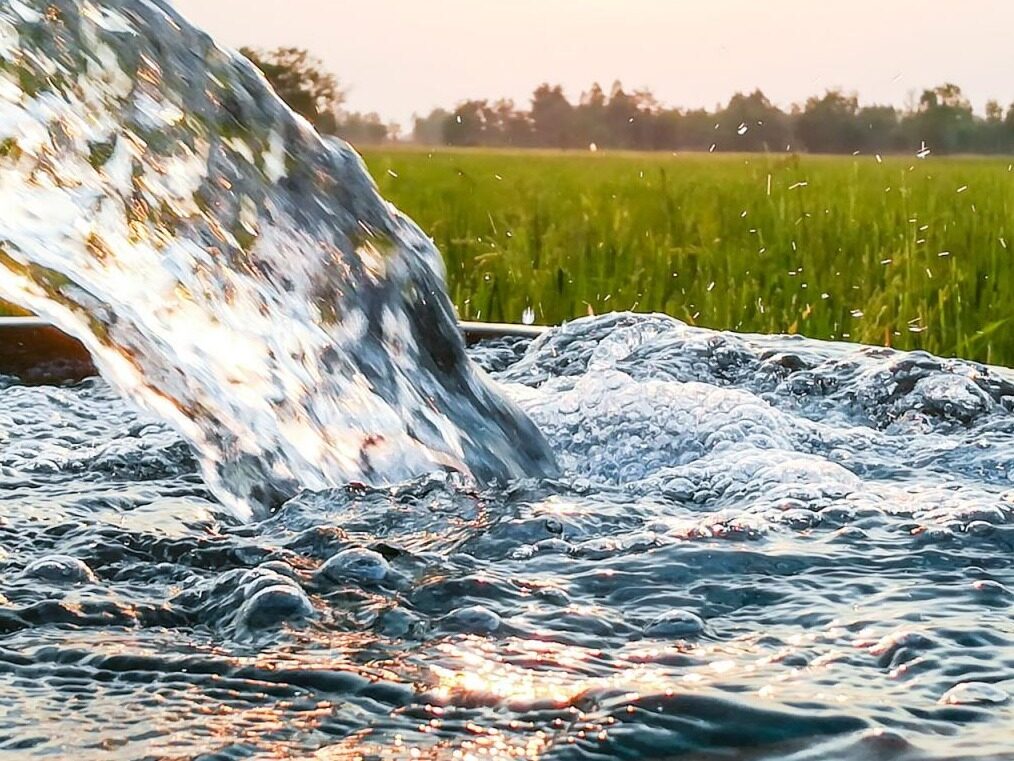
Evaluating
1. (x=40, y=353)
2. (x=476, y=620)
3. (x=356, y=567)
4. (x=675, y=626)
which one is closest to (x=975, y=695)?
(x=675, y=626)

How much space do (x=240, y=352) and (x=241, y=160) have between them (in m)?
0.36

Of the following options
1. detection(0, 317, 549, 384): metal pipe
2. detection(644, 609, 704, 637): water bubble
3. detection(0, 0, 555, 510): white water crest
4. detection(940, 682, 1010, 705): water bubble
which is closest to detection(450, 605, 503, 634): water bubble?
detection(644, 609, 704, 637): water bubble

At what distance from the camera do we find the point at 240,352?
6.66 ft

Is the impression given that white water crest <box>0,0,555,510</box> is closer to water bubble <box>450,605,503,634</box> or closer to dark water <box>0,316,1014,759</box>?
dark water <box>0,316,1014,759</box>

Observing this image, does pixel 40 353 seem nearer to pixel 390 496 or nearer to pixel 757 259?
pixel 390 496

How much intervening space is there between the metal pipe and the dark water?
25cm

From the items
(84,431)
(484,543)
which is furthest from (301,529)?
(84,431)

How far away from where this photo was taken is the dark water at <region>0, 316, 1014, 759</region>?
1054 millimetres

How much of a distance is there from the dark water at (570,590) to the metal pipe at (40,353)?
0.25 metres

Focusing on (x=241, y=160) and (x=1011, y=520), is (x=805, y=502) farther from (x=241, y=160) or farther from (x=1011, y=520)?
(x=241, y=160)

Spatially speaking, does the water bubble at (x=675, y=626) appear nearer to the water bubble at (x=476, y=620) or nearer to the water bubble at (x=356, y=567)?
the water bubble at (x=476, y=620)

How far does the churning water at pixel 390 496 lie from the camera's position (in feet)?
3.60

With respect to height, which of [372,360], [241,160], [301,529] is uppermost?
[241,160]

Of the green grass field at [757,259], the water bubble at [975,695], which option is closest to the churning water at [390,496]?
the water bubble at [975,695]
